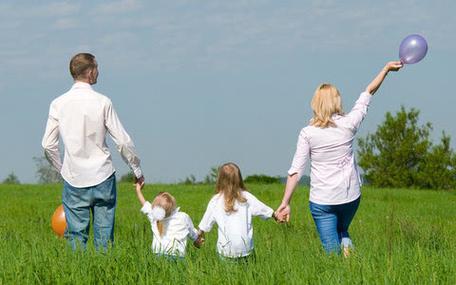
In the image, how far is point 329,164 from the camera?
7992mm

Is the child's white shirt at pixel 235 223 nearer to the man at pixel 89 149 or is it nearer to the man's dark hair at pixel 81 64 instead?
the man at pixel 89 149

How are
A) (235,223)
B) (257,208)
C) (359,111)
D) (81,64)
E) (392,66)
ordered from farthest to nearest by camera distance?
(392,66), (81,64), (359,111), (257,208), (235,223)

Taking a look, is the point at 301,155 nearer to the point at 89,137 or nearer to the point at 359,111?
the point at 359,111

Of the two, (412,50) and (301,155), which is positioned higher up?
(412,50)

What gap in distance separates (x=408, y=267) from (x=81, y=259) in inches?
106

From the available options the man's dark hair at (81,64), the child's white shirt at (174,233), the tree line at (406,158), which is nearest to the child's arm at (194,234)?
the child's white shirt at (174,233)

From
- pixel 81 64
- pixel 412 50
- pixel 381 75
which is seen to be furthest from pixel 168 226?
pixel 412 50

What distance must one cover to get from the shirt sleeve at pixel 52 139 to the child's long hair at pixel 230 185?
1769 millimetres

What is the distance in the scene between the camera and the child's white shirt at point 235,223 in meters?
7.83

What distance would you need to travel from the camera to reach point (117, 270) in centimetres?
678

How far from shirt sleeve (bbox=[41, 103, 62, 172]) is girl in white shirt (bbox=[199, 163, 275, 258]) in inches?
68.0

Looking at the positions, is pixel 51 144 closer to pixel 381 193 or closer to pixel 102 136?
pixel 102 136

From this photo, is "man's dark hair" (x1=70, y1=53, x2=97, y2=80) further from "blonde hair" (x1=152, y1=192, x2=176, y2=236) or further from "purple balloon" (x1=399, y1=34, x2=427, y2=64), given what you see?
"purple balloon" (x1=399, y1=34, x2=427, y2=64)

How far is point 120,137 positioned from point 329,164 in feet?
6.56
